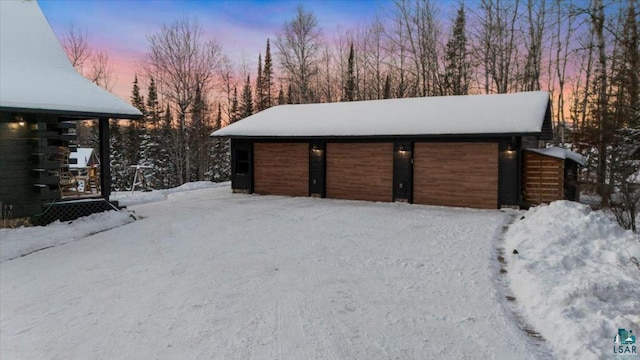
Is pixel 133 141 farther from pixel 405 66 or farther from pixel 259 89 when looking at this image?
pixel 405 66

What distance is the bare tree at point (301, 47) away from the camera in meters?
25.0

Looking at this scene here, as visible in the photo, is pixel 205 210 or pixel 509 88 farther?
pixel 509 88

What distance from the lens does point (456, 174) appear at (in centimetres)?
1138

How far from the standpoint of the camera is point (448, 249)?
6551 mm

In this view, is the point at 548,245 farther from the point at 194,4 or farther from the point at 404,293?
the point at 194,4

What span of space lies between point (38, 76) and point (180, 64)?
1438cm

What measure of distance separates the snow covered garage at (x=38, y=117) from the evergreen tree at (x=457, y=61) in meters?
18.9

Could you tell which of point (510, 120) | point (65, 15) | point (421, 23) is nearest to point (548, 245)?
point (510, 120)

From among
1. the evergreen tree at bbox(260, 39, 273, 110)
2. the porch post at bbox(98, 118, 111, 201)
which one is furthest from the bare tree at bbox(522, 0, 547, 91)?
the evergreen tree at bbox(260, 39, 273, 110)

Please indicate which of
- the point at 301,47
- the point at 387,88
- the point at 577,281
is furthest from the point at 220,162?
the point at 577,281

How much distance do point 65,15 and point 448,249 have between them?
25427 millimetres

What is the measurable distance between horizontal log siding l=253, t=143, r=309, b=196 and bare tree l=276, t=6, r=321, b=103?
1162 cm

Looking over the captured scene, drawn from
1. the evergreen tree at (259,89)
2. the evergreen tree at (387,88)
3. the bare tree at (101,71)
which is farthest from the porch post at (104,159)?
the evergreen tree at (259,89)

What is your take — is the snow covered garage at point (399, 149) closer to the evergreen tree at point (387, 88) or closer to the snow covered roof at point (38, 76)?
the snow covered roof at point (38, 76)
